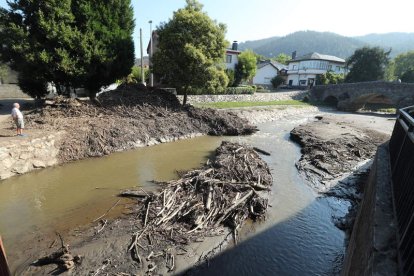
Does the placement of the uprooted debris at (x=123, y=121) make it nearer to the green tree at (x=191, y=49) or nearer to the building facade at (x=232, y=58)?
the green tree at (x=191, y=49)

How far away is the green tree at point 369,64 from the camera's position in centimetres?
4978

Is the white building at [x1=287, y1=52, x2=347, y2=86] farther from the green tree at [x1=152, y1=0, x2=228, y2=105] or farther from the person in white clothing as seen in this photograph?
the person in white clothing

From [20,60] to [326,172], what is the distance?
21.6 metres

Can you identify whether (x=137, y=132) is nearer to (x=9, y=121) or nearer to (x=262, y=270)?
(x=9, y=121)

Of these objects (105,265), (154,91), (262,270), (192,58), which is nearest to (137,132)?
(154,91)

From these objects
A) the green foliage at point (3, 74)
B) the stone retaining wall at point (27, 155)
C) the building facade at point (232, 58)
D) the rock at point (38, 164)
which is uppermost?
the building facade at point (232, 58)

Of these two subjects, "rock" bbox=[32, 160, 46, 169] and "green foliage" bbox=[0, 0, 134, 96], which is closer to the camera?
Answer: "rock" bbox=[32, 160, 46, 169]

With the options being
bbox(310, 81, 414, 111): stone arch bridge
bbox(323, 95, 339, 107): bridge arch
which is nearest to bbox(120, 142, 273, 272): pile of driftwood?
bbox(310, 81, 414, 111): stone arch bridge

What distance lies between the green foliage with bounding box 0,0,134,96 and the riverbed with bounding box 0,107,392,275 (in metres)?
8.60

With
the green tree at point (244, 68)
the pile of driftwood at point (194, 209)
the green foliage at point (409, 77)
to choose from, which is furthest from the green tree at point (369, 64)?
the pile of driftwood at point (194, 209)

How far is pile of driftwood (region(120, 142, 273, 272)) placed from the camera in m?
7.30

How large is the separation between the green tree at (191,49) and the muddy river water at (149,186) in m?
10.0

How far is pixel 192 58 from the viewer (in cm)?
2245

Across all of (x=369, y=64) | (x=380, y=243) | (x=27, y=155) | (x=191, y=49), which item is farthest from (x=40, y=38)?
(x=369, y=64)
